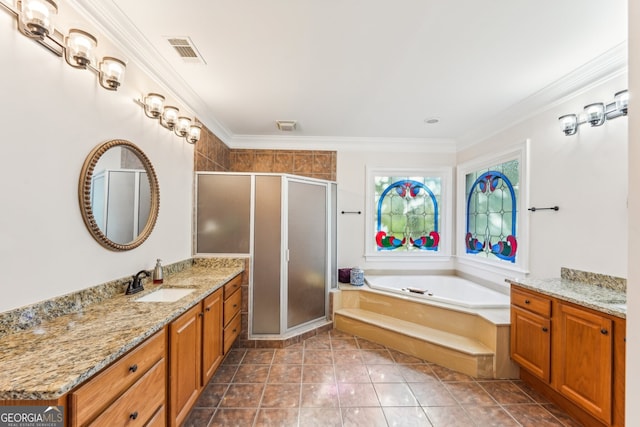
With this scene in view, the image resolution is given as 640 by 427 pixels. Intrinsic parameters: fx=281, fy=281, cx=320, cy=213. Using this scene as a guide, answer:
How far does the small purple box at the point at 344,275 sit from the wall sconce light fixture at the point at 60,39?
3.01 metres

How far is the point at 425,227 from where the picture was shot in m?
4.16

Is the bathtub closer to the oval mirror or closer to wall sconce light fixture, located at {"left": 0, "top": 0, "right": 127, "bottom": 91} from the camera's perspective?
the oval mirror

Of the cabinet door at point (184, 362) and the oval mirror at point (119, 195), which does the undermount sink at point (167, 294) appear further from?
the oval mirror at point (119, 195)

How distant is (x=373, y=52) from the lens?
1955mm

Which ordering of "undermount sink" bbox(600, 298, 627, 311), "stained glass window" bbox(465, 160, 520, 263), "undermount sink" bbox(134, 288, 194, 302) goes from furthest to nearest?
"stained glass window" bbox(465, 160, 520, 263)
"undermount sink" bbox(134, 288, 194, 302)
"undermount sink" bbox(600, 298, 627, 311)

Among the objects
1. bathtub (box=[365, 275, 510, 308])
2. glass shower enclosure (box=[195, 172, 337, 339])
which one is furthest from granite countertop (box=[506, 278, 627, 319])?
glass shower enclosure (box=[195, 172, 337, 339])

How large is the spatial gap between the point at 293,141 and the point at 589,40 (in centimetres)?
301

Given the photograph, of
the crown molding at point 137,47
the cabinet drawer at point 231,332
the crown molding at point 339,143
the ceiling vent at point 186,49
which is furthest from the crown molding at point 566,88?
the cabinet drawer at point 231,332

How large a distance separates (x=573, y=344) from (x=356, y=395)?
1487 mm

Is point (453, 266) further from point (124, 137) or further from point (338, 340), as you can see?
point (124, 137)

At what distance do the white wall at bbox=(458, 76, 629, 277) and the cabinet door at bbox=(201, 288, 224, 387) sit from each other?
2.91 meters

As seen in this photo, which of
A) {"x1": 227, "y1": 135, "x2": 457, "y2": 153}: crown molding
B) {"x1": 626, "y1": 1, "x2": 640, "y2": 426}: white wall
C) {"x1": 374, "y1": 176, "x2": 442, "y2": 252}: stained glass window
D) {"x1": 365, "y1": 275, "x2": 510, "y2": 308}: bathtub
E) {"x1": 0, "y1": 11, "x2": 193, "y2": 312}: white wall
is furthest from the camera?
{"x1": 374, "y1": 176, "x2": 442, "y2": 252}: stained glass window

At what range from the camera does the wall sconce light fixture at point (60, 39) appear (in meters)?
1.14

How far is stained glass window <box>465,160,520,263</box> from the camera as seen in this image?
10.1ft
